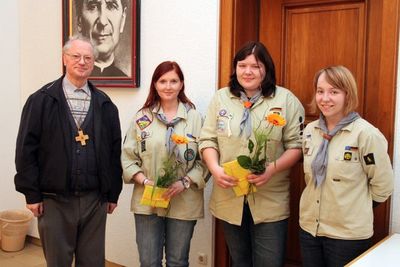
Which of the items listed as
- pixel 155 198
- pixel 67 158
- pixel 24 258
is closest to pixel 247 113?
pixel 155 198

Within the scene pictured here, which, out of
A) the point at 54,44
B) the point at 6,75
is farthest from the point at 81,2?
the point at 6,75

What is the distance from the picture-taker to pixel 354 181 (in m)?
1.78

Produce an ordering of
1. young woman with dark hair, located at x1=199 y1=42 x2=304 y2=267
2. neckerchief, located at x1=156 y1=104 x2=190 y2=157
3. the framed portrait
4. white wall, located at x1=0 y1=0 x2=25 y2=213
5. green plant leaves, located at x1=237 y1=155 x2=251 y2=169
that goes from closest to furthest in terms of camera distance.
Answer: green plant leaves, located at x1=237 y1=155 x2=251 y2=169, young woman with dark hair, located at x1=199 y1=42 x2=304 y2=267, neckerchief, located at x1=156 y1=104 x2=190 y2=157, the framed portrait, white wall, located at x1=0 y1=0 x2=25 y2=213

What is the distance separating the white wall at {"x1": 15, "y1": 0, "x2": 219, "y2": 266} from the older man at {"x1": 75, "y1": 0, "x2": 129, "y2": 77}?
0.48 feet

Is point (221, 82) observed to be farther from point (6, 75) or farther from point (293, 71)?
point (6, 75)

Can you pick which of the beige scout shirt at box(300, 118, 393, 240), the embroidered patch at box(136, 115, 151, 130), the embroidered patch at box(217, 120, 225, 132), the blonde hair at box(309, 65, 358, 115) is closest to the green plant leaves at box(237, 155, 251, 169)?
the embroidered patch at box(217, 120, 225, 132)

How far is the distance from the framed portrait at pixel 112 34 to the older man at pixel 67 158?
777mm

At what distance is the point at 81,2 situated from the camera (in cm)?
318

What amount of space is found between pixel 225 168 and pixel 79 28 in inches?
70.7

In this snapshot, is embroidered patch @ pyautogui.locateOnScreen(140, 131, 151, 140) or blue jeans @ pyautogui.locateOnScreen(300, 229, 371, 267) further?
embroidered patch @ pyautogui.locateOnScreen(140, 131, 151, 140)

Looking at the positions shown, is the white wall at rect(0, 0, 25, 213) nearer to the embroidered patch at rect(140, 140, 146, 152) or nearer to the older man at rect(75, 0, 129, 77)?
the older man at rect(75, 0, 129, 77)

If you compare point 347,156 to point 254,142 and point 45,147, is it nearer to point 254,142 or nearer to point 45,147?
point 254,142

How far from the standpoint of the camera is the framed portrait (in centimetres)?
297

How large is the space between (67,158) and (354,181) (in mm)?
1285
